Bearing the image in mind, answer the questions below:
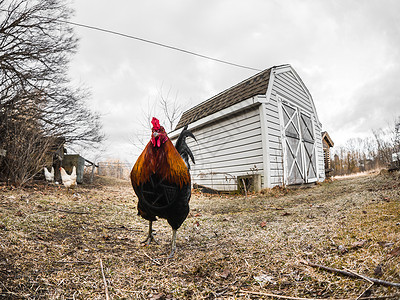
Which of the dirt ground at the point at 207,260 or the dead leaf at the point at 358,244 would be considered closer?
the dirt ground at the point at 207,260

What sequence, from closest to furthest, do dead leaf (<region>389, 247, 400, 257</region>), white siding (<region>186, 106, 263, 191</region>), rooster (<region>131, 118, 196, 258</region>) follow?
dead leaf (<region>389, 247, 400, 257</region>) → rooster (<region>131, 118, 196, 258</region>) → white siding (<region>186, 106, 263, 191</region>)

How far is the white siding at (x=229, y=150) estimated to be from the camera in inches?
285

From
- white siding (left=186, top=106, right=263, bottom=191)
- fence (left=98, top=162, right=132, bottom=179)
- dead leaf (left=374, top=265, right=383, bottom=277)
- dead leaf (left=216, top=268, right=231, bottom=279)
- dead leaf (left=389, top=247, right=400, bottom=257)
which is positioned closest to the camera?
dead leaf (left=374, top=265, right=383, bottom=277)

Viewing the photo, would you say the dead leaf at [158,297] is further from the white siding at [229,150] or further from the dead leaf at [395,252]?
the white siding at [229,150]

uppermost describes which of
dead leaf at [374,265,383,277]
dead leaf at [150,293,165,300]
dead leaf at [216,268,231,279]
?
dead leaf at [374,265,383,277]

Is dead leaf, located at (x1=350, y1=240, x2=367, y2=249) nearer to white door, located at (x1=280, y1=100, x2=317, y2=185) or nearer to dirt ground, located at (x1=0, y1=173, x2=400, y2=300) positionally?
dirt ground, located at (x1=0, y1=173, x2=400, y2=300)

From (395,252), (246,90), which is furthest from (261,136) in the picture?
(395,252)

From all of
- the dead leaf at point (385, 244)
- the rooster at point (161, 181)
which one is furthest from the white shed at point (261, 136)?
the dead leaf at point (385, 244)

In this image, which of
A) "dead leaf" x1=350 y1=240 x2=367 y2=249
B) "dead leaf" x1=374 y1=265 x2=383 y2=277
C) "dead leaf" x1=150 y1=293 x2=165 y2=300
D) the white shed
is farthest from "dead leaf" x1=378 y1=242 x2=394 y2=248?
the white shed

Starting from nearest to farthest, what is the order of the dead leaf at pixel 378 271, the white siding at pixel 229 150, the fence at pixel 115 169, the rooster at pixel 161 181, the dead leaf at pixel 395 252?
1. the dead leaf at pixel 378 271
2. the dead leaf at pixel 395 252
3. the rooster at pixel 161 181
4. the white siding at pixel 229 150
5. the fence at pixel 115 169

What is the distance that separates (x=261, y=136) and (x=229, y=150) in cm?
161

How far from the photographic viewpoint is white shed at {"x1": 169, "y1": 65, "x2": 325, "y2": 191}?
7024mm

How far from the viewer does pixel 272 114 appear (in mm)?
7340

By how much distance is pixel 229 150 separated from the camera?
8250 millimetres
